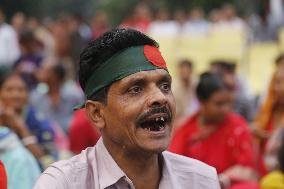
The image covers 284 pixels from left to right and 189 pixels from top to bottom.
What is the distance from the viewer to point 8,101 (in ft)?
24.2

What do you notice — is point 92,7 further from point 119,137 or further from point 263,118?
point 119,137

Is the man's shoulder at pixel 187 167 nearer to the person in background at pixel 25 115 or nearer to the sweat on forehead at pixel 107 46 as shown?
the sweat on forehead at pixel 107 46

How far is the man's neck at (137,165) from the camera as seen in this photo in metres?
3.25

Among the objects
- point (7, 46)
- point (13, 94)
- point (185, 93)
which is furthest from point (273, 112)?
point (7, 46)

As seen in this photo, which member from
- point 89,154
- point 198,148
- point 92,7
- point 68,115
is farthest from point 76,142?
point 92,7

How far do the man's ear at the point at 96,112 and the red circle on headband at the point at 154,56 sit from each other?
0.26m

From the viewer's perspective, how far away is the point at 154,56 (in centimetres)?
321

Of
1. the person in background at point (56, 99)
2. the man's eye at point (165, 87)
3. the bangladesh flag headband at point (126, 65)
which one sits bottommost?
the person in background at point (56, 99)

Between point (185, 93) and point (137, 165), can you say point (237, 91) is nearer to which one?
point (185, 93)

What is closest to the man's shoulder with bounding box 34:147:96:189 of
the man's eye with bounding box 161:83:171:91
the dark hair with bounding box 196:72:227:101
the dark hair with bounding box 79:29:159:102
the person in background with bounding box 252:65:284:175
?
the dark hair with bounding box 79:29:159:102

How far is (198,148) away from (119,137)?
11.9 ft

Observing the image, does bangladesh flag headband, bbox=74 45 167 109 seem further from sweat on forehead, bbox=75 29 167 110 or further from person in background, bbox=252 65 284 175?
person in background, bbox=252 65 284 175

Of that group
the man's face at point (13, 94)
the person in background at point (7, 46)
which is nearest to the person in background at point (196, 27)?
the person in background at point (7, 46)

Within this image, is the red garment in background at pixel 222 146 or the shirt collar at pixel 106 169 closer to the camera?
the shirt collar at pixel 106 169
